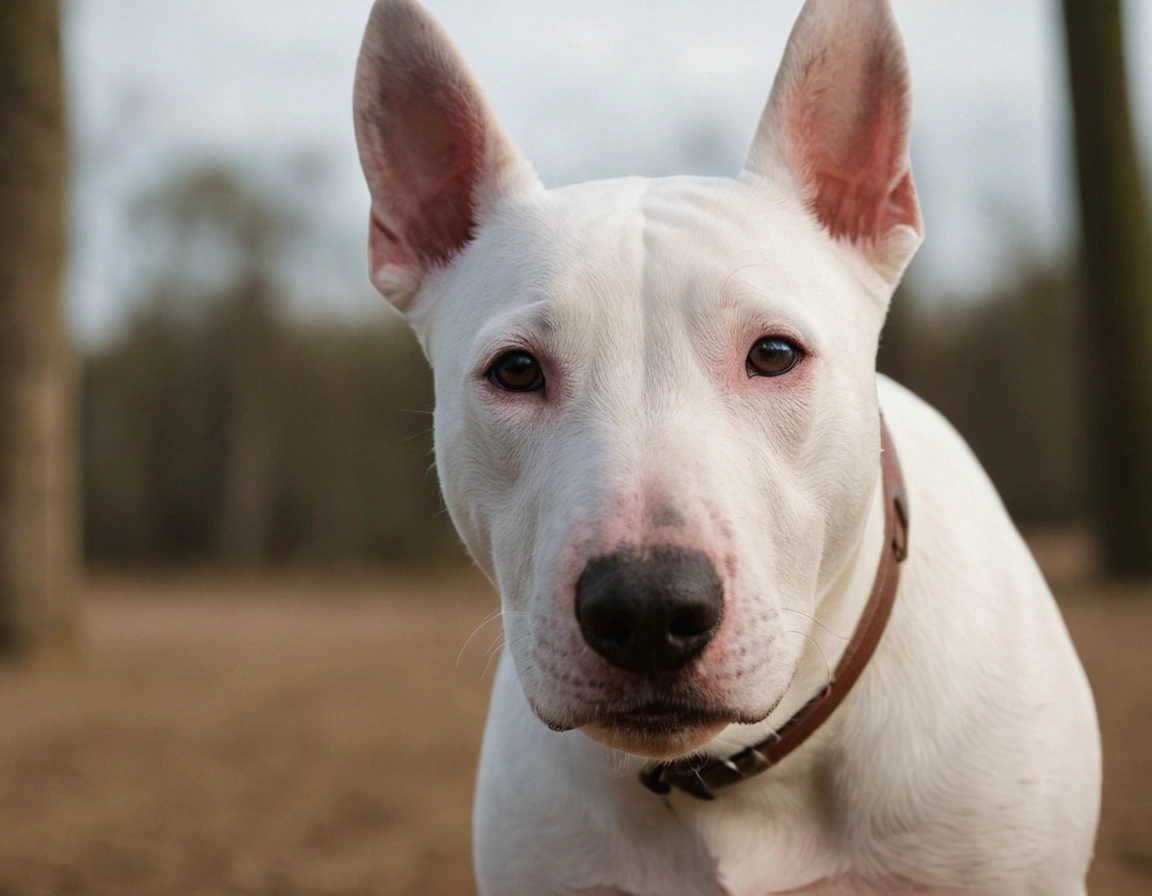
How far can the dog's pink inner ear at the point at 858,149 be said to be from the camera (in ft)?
8.99

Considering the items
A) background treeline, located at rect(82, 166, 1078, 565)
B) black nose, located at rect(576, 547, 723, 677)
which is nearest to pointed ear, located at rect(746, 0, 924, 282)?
black nose, located at rect(576, 547, 723, 677)

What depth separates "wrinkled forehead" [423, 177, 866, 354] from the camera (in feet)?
7.81

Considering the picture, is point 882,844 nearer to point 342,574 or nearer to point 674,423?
point 674,423

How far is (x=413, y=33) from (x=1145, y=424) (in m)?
9.70

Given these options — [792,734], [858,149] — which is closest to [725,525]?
[792,734]

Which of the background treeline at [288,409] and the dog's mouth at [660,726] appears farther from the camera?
the background treeline at [288,409]

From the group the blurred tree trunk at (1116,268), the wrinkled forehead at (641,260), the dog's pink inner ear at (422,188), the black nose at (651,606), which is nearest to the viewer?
the black nose at (651,606)

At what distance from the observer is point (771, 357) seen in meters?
2.40

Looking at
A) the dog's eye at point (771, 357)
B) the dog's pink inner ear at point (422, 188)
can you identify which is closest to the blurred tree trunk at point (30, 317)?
the dog's pink inner ear at point (422, 188)

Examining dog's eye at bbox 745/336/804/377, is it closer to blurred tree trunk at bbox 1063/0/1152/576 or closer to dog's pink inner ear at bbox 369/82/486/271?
dog's pink inner ear at bbox 369/82/486/271

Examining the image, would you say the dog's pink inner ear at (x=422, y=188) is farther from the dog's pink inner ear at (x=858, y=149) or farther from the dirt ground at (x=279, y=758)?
the dirt ground at (x=279, y=758)

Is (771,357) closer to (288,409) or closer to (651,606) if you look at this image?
(651,606)

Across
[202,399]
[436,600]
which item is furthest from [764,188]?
[202,399]

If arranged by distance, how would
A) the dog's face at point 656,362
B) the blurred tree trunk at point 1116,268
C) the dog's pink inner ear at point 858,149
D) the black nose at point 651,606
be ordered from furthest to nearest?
the blurred tree trunk at point 1116,268, the dog's pink inner ear at point 858,149, the dog's face at point 656,362, the black nose at point 651,606
